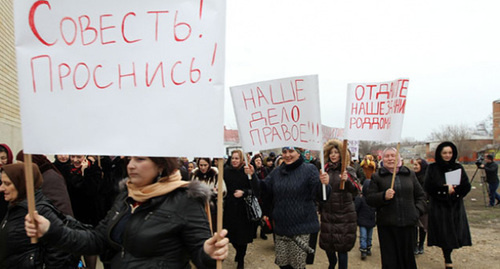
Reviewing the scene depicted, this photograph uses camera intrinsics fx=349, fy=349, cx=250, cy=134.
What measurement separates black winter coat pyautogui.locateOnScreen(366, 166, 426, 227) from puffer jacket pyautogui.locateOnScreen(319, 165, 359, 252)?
1.03 ft

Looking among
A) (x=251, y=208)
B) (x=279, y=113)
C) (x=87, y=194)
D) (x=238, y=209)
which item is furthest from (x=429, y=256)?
(x=87, y=194)

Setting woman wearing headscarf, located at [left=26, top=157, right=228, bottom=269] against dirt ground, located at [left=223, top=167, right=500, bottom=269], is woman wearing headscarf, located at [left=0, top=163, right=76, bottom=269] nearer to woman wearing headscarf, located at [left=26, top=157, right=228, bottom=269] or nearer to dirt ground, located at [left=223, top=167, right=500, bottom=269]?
woman wearing headscarf, located at [left=26, top=157, right=228, bottom=269]

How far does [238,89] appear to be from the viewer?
4.20 m

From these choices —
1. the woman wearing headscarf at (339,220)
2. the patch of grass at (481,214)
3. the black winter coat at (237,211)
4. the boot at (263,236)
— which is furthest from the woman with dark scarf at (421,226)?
the patch of grass at (481,214)

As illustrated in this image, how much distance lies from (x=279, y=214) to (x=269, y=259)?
2.63m

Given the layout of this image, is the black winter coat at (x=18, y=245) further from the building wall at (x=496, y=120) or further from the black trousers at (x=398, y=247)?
the building wall at (x=496, y=120)

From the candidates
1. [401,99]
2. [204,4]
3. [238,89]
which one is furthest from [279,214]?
[204,4]

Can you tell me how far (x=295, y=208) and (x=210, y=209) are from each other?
127 centimetres

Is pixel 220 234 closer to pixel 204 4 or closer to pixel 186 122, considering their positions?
pixel 186 122

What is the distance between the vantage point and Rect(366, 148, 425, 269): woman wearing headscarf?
451 centimetres

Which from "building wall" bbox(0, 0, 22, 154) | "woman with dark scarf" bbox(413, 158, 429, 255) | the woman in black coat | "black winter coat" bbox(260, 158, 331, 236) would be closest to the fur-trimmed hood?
"black winter coat" bbox(260, 158, 331, 236)

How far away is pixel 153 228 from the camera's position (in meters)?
2.00

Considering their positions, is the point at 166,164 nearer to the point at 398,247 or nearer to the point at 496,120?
the point at 398,247

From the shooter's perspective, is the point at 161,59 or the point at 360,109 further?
the point at 360,109
